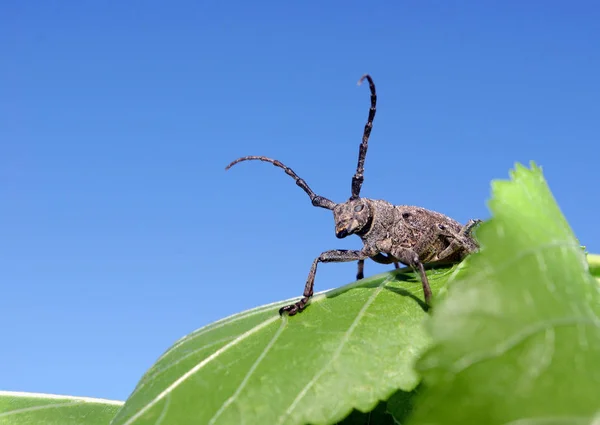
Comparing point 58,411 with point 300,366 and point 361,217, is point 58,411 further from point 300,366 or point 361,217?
point 300,366

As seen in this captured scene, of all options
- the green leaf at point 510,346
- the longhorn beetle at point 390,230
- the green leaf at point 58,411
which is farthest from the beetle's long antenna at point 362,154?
the green leaf at point 510,346

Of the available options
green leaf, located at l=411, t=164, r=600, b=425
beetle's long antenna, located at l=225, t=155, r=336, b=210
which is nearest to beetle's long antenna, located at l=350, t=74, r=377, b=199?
beetle's long antenna, located at l=225, t=155, r=336, b=210

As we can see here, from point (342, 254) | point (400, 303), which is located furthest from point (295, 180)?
point (400, 303)

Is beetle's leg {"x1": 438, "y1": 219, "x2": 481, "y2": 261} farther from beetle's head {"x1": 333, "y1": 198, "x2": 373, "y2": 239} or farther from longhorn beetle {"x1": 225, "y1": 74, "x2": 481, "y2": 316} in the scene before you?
beetle's head {"x1": 333, "y1": 198, "x2": 373, "y2": 239}

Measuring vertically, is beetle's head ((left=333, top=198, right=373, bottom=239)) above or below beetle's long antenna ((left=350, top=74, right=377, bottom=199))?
below

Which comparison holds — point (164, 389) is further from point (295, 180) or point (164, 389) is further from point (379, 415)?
point (295, 180)

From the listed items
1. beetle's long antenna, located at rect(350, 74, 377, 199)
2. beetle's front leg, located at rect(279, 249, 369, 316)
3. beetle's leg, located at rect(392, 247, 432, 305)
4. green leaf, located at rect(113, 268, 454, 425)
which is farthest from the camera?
beetle's long antenna, located at rect(350, 74, 377, 199)

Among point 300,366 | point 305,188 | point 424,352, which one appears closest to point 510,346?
point 424,352
